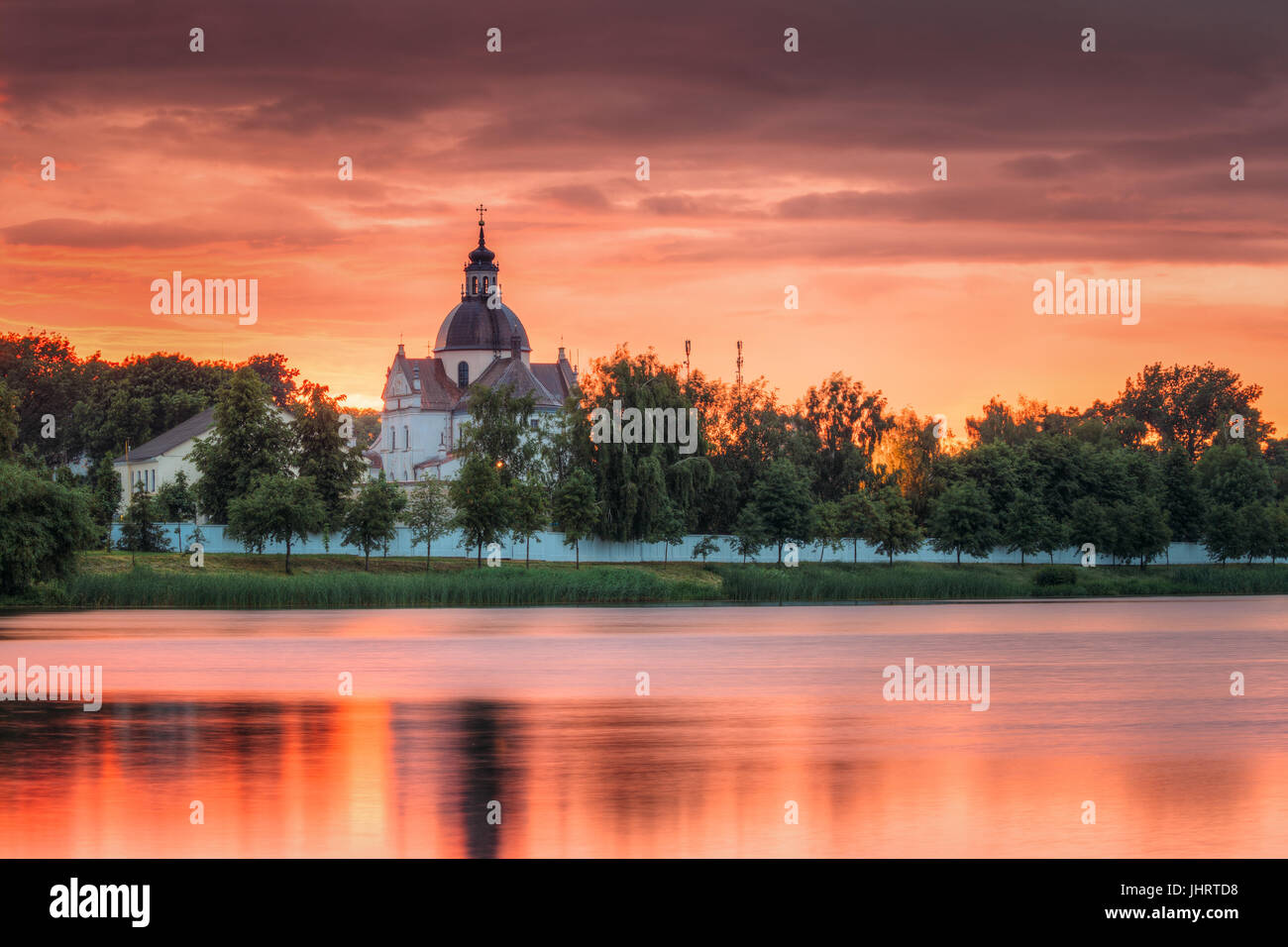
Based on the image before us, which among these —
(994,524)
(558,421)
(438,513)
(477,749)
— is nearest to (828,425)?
(994,524)

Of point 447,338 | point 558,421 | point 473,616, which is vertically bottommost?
point 473,616

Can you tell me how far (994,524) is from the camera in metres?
97.2

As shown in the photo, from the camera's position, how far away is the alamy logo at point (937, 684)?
28469 mm

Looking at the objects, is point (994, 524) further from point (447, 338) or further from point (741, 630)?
point (447, 338)

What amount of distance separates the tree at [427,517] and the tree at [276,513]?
639cm

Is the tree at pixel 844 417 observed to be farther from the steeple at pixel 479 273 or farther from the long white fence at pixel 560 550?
the steeple at pixel 479 273

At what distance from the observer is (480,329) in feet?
471

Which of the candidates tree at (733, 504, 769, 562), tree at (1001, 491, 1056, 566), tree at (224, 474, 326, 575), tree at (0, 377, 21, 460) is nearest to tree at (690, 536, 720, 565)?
tree at (733, 504, 769, 562)

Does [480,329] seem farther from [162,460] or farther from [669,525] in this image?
[669,525]

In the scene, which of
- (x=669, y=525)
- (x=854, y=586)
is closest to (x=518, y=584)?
(x=669, y=525)

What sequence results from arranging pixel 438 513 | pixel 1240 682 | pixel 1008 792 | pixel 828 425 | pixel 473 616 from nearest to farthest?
pixel 1008 792 → pixel 1240 682 → pixel 473 616 → pixel 438 513 → pixel 828 425

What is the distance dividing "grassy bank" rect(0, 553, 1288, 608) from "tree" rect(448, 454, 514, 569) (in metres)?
2.33
